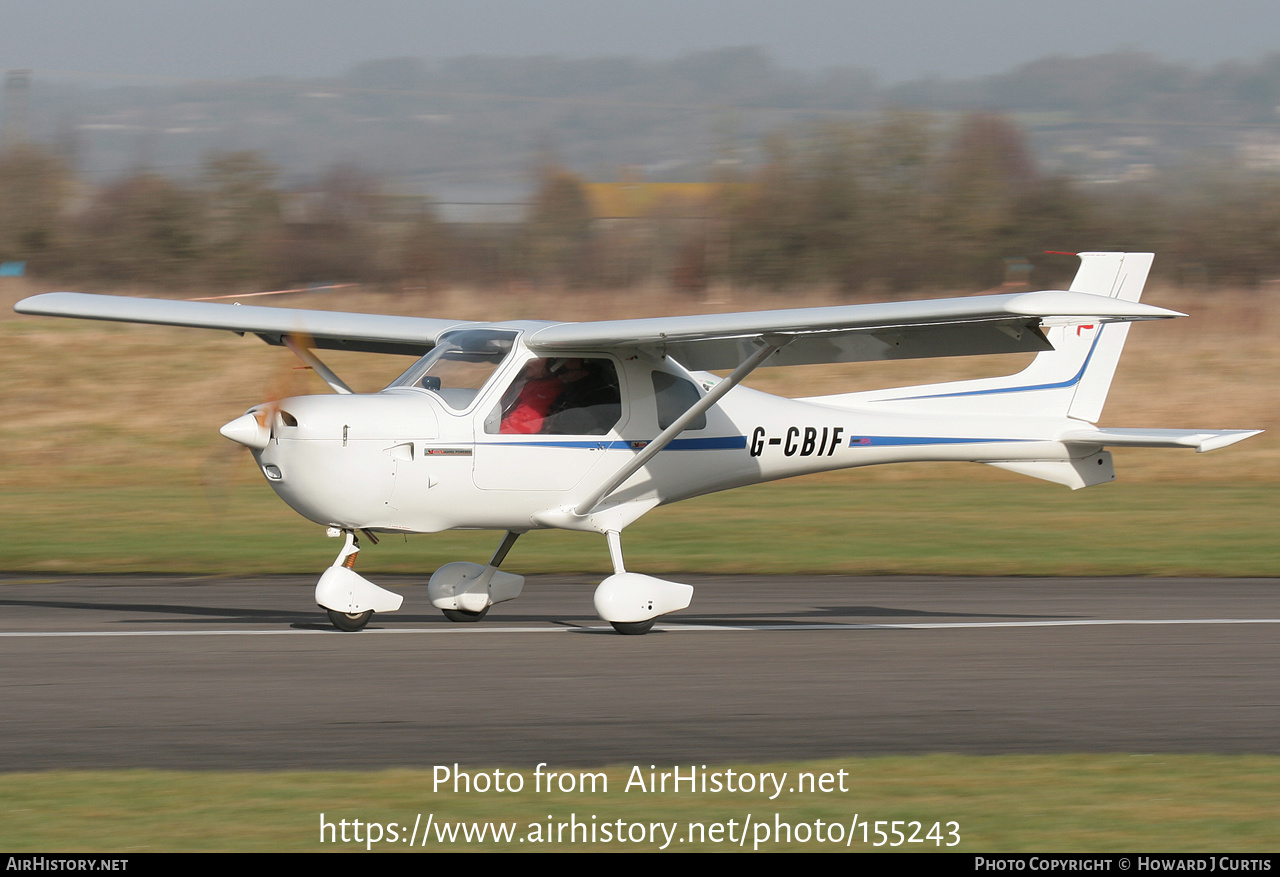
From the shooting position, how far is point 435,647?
32.0 ft

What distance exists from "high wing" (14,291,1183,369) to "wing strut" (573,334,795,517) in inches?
4.3

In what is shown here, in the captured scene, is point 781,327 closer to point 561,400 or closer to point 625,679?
point 561,400

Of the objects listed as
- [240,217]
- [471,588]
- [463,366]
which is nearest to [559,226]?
[240,217]

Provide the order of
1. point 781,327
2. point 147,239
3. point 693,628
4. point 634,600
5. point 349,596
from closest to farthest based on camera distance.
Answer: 1. point 781,327
2. point 349,596
3. point 634,600
4. point 693,628
5. point 147,239

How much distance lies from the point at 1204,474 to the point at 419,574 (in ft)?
55.8

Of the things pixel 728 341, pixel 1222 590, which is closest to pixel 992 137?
pixel 1222 590

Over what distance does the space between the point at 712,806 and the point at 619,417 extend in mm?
5153

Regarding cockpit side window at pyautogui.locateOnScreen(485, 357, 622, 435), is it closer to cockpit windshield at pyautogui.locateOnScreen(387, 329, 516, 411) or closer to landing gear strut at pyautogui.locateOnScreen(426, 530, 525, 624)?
cockpit windshield at pyautogui.locateOnScreen(387, 329, 516, 411)

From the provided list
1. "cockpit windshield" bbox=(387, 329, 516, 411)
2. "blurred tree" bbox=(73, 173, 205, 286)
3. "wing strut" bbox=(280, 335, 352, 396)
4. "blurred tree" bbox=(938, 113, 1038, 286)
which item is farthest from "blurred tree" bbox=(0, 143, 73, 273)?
"cockpit windshield" bbox=(387, 329, 516, 411)

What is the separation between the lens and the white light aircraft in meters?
9.41

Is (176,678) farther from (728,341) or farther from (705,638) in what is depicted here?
(728,341)

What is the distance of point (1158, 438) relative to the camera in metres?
11.1

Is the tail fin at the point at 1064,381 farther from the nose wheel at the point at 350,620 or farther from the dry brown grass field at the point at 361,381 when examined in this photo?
the dry brown grass field at the point at 361,381

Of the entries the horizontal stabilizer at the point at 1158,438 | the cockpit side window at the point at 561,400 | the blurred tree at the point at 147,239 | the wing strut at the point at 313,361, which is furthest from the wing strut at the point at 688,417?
the blurred tree at the point at 147,239
